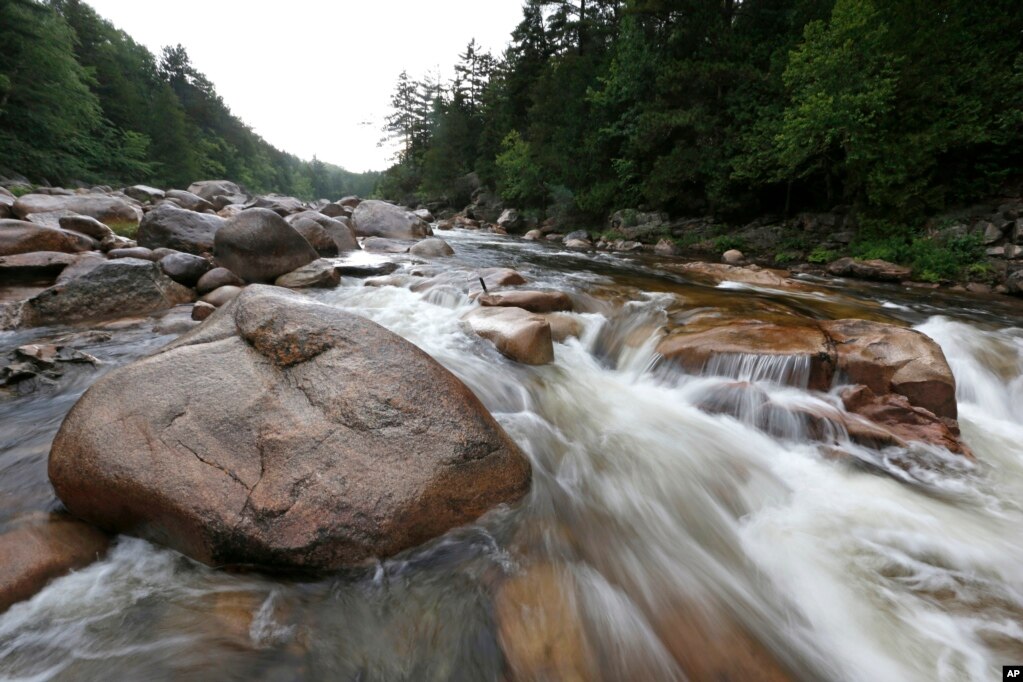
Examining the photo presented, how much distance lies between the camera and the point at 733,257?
1360 cm

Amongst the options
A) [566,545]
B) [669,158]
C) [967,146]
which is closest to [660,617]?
[566,545]

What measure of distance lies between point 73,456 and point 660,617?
303 cm

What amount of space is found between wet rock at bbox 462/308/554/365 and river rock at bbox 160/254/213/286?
462cm

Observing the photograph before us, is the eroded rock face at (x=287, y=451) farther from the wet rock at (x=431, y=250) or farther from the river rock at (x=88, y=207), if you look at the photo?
the river rock at (x=88, y=207)

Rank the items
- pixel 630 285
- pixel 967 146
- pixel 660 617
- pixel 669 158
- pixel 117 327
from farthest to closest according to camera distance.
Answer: pixel 669 158 < pixel 967 146 < pixel 630 285 < pixel 117 327 < pixel 660 617

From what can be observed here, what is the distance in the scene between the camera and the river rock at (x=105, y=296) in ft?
16.3

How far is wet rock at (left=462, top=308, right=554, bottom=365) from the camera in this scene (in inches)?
182

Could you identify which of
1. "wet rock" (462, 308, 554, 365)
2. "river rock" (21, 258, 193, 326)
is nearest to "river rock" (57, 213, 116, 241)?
"river rock" (21, 258, 193, 326)

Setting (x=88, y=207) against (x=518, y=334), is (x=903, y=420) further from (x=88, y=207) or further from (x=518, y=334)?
(x=88, y=207)

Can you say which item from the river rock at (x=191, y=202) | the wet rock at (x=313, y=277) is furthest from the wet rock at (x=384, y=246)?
the river rock at (x=191, y=202)

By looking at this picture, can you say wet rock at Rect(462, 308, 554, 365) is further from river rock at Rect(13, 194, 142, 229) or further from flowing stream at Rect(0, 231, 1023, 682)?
river rock at Rect(13, 194, 142, 229)

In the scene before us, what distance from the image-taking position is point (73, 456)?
2.08 meters

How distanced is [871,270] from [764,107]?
7.82 m

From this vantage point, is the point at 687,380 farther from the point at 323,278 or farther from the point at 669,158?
the point at 669,158
